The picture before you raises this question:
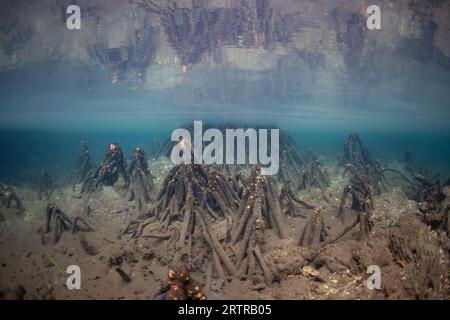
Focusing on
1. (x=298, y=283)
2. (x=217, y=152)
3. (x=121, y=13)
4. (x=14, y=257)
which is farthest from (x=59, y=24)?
(x=298, y=283)

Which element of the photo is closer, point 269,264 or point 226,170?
point 269,264

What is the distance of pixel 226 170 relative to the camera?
13844 mm

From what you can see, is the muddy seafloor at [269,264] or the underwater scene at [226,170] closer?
the muddy seafloor at [269,264]

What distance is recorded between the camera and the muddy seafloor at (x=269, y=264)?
584cm

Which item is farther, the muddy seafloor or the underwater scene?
the underwater scene

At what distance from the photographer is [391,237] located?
677cm

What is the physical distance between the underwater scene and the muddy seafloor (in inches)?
1.5

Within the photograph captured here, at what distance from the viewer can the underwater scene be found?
6543 millimetres

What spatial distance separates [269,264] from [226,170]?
739 centimetres

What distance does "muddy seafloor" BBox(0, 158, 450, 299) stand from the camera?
19.2ft

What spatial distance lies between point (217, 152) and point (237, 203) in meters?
6.46

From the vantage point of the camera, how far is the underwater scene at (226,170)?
6543 mm

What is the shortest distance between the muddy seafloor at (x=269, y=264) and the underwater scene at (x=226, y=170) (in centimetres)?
4
